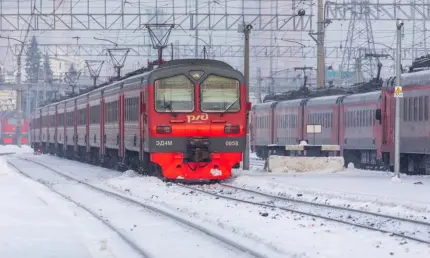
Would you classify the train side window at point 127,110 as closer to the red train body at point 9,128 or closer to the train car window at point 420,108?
→ the train car window at point 420,108

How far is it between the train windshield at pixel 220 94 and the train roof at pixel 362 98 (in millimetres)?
10793

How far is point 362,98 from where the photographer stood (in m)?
37.2

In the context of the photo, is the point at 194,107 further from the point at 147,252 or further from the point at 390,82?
the point at 147,252

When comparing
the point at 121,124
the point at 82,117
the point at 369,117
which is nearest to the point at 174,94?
the point at 121,124

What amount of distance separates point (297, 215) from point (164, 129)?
9014mm

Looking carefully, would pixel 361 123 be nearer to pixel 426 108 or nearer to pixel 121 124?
pixel 426 108

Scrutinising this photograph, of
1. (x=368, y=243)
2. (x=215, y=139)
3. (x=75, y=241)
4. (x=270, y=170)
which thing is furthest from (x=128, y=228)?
(x=270, y=170)

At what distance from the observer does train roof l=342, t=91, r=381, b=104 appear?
117ft

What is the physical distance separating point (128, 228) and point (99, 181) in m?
13.0

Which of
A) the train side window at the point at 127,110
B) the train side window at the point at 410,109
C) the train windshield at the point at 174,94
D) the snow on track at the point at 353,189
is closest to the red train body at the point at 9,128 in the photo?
the train side window at the point at 127,110

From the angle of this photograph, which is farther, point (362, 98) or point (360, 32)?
point (360, 32)

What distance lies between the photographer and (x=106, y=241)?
12.6 m

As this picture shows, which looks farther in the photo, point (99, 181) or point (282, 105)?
point (282, 105)

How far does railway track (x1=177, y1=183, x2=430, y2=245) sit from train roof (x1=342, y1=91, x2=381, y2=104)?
1345 centimetres
